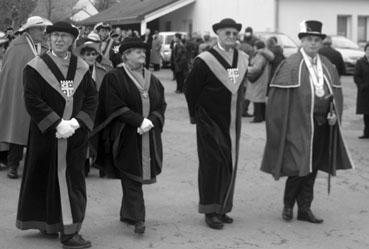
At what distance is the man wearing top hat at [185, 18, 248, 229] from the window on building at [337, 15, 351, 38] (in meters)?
29.1

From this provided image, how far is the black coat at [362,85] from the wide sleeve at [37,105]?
837 centimetres

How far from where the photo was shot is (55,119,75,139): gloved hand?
5.81 m

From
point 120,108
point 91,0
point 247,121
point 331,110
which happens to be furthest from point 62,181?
point 91,0

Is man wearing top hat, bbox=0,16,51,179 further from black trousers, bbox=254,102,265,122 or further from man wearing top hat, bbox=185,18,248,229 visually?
black trousers, bbox=254,102,265,122

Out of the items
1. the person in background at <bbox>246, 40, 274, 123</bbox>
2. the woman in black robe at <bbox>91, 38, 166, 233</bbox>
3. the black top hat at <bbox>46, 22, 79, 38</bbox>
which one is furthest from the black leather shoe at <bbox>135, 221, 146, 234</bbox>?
the person in background at <bbox>246, 40, 274, 123</bbox>

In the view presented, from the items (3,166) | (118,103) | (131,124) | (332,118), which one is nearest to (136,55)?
(118,103)

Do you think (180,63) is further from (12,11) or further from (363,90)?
(12,11)

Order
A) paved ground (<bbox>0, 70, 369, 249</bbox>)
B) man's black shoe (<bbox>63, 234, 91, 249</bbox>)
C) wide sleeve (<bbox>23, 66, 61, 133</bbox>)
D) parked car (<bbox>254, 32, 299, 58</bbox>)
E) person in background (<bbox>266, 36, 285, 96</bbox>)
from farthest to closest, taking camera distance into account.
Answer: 1. parked car (<bbox>254, 32, 299, 58</bbox>)
2. person in background (<bbox>266, 36, 285, 96</bbox>)
3. paved ground (<bbox>0, 70, 369, 249</bbox>)
4. man's black shoe (<bbox>63, 234, 91, 249</bbox>)
5. wide sleeve (<bbox>23, 66, 61, 133</bbox>)

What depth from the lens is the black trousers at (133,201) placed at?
6.48 m

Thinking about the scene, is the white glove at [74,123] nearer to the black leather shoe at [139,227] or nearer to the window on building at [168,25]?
the black leather shoe at [139,227]

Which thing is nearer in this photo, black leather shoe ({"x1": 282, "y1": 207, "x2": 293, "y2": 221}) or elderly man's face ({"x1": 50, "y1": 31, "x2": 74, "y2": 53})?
elderly man's face ({"x1": 50, "y1": 31, "x2": 74, "y2": 53})

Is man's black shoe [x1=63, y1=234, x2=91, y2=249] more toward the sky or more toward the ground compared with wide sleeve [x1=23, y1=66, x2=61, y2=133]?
more toward the ground

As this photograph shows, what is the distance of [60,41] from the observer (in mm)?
5957

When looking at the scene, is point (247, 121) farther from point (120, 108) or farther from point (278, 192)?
point (120, 108)
